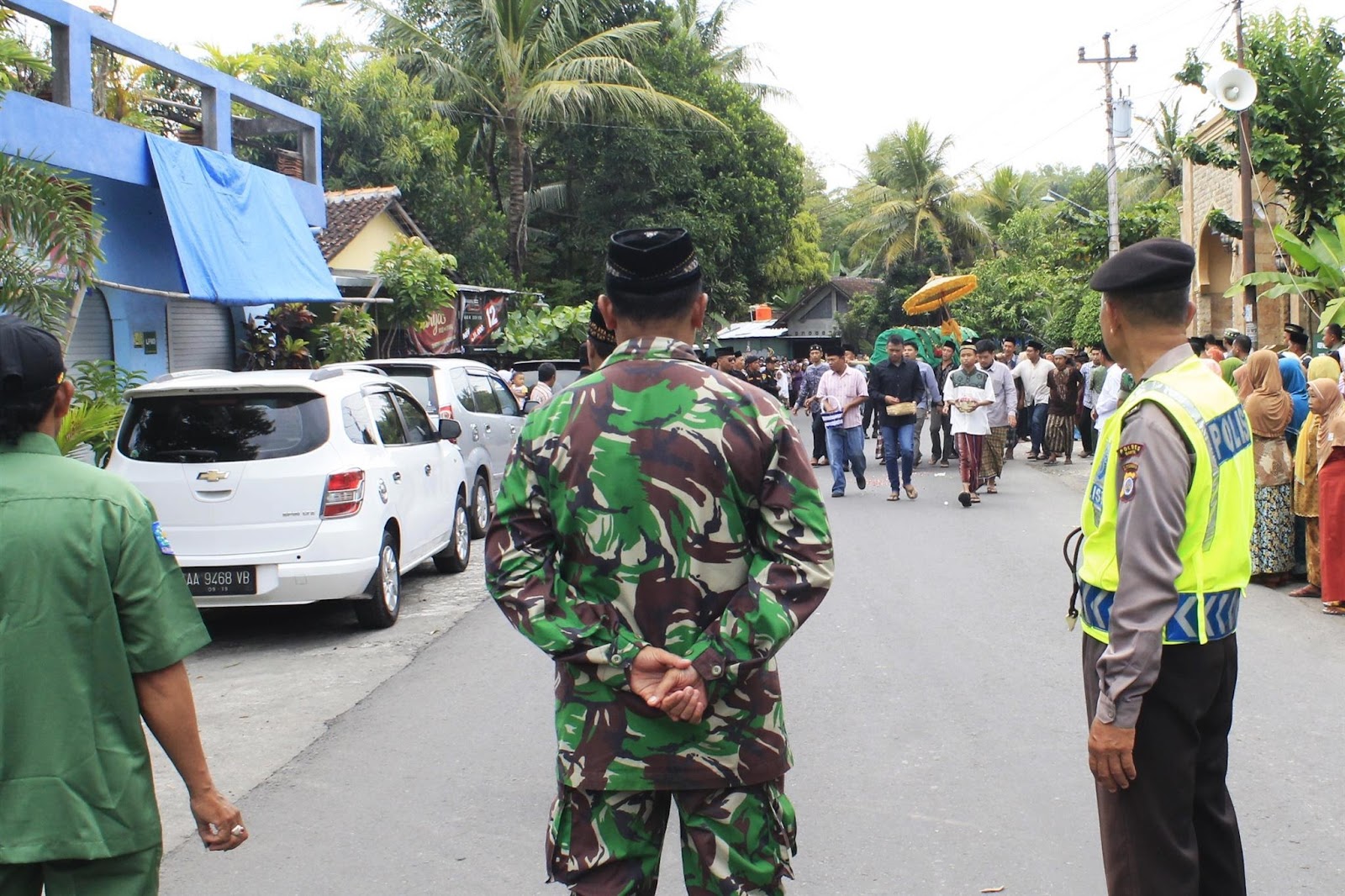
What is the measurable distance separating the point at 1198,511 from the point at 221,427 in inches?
255

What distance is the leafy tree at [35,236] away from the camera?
27.7ft

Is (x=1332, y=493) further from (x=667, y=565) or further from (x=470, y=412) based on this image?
(x=470, y=412)

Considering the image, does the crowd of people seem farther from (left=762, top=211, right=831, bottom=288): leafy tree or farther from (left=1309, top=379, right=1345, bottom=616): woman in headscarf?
(left=762, top=211, right=831, bottom=288): leafy tree

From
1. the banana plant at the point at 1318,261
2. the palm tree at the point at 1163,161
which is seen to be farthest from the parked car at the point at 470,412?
the palm tree at the point at 1163,161

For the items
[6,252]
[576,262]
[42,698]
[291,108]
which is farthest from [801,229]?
[42,698]

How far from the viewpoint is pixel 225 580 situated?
7902mm

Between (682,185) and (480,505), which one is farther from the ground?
(682,185)

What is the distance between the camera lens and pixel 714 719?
9.09 ft

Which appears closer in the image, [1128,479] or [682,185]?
[1128,479]

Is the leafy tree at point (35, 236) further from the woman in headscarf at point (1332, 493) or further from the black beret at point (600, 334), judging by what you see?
the woman in headscarf at point (1332, 493)

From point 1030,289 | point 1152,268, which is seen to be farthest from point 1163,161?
point 1152,268

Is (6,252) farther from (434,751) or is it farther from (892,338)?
(892,338)

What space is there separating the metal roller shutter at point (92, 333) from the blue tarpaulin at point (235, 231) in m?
1.19

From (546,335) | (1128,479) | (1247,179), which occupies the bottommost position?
(1128,479)
